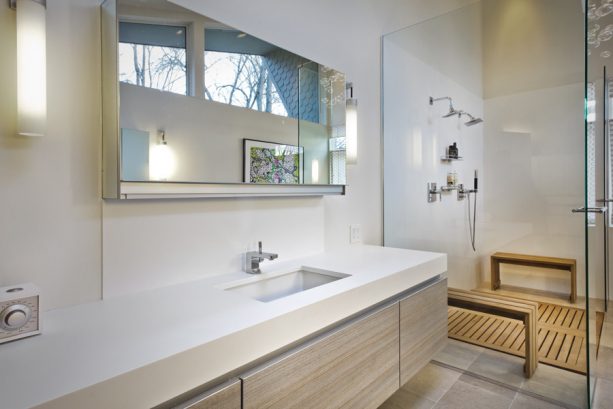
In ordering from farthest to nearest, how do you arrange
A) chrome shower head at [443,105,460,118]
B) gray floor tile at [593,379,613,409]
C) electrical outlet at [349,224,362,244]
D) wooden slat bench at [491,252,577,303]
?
chrome shower head at [443,105,460,118] < electrical outlet at [349,224,362,244] < wooden slat bench at [491,252,577,303] < gray floor tile at [593,379,613,409]

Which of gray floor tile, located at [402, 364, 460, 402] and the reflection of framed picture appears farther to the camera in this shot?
gray floor tile, located at [402, 364, 460, 402]

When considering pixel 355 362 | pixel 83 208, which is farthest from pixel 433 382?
pixel 83 208

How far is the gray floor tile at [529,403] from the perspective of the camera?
1895 millimetres

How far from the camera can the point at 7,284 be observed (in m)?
1.01

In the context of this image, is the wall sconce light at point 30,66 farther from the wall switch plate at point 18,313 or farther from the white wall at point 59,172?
the wall switch plate at point 18,313

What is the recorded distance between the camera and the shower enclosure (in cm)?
195

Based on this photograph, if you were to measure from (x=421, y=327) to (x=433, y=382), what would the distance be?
704 mm

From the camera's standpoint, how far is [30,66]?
992 millimetres

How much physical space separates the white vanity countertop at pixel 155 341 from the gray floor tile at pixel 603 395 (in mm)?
1530

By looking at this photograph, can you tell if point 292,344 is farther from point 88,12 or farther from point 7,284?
point 88,12

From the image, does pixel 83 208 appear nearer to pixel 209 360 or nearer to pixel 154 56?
pixel 154 56

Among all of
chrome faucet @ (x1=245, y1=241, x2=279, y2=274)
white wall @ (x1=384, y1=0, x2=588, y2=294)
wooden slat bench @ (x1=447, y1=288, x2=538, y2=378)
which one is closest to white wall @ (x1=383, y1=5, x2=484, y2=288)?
white wall @ (x1=384, y1=0, x2=588, y2=294)

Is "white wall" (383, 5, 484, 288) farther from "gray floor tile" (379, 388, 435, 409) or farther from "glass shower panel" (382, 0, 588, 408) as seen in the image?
"gray floor tile" (379, 388, 435, 409)

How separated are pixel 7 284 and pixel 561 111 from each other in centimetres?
266
